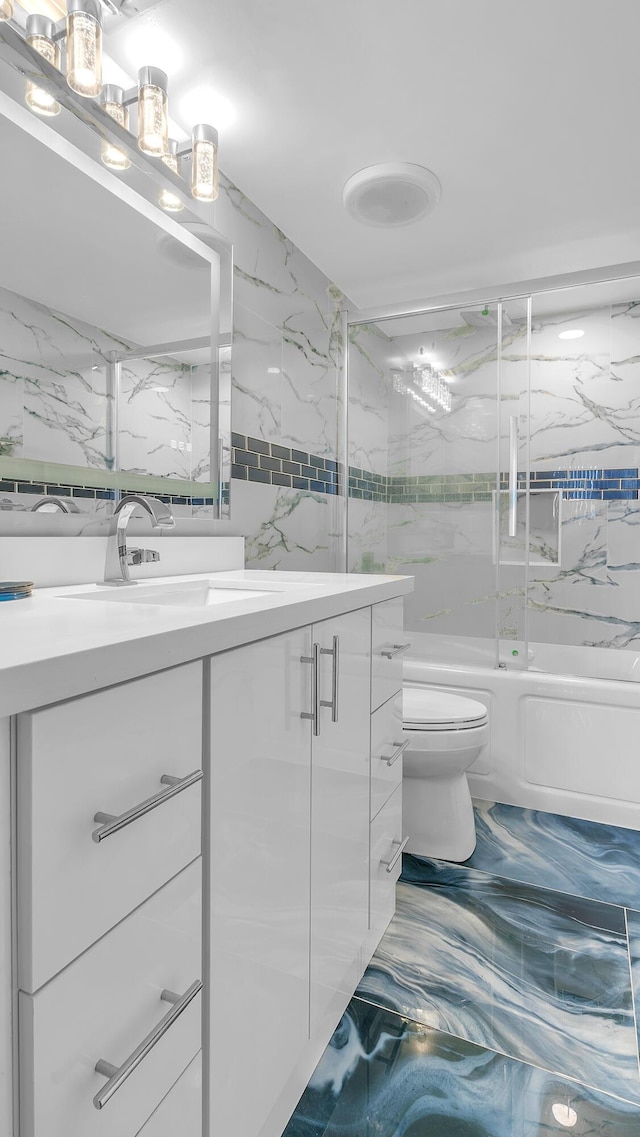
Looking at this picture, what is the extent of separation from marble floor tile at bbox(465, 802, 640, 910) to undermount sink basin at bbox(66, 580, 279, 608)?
1.23 metres

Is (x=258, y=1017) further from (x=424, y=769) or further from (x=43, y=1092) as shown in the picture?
(x=424, y=769)

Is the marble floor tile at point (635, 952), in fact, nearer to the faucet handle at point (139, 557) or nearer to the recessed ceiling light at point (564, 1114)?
the recessed ceiling light at point (564, 1114)

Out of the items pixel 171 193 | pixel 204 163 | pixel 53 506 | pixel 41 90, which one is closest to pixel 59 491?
pixel 53 506

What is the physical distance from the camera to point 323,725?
109 centimetres

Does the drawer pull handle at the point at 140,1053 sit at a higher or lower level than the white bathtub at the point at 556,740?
higher

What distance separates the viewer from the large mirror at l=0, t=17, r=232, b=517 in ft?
3.86

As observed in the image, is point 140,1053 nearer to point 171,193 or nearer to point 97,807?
point 97,807

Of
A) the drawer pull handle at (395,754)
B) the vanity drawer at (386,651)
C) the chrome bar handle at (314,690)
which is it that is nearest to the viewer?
the chrome bar handle at (314,690)

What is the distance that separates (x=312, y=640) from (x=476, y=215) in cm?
196

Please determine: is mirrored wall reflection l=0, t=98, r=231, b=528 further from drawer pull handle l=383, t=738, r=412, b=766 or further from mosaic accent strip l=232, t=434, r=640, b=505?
drawer pull handle l=383, t=738, r=412, b=766

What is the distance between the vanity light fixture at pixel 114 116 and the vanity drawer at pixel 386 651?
1.19 metres

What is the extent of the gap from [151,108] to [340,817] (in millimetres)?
1668

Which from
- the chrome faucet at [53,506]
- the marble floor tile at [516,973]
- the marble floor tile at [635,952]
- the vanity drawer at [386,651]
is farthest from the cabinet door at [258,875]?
the marble floor tile at [635,952]

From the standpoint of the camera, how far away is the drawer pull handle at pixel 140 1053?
564mm
